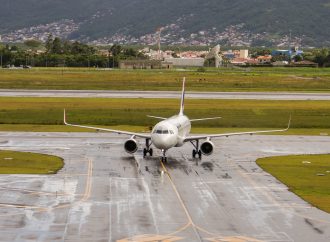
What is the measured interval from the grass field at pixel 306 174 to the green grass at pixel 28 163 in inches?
681

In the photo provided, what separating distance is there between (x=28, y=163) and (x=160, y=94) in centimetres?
7512

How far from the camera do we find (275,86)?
552ft

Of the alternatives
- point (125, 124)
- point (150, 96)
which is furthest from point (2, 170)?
point (150, 96)

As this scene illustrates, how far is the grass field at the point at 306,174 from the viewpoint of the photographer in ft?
170

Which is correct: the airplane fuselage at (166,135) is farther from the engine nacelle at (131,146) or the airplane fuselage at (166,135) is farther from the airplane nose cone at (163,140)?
the engine nacelle at (131,146)

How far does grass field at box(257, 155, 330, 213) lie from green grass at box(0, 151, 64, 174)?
56.7 feet

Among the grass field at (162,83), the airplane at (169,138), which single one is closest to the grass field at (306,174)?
the airplane at (169,138)

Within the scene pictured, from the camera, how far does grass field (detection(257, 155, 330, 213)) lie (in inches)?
2045

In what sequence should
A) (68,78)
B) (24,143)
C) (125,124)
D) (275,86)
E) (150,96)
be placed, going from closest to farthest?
1. (24,143)
2. (125,124)
3. (150,96)
4. (275,86)
5. (68,78)

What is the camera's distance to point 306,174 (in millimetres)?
61531

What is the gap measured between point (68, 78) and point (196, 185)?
13024 centimetres

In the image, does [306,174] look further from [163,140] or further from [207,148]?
[163,140]

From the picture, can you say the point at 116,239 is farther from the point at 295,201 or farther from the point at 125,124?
the point at 125,124

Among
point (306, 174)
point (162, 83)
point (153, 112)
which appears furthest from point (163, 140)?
point (162, 83)
